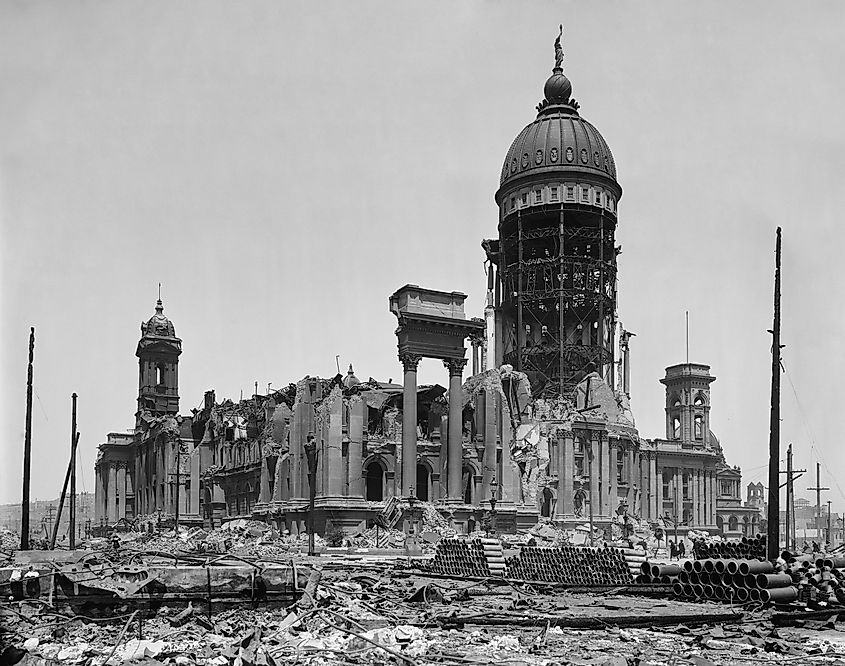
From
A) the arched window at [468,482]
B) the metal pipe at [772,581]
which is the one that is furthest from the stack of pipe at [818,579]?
the arched window at [468,482]

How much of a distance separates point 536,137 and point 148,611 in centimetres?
8006

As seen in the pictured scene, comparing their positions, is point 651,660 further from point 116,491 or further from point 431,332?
point 116,491

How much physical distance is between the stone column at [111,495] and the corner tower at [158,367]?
259 inches

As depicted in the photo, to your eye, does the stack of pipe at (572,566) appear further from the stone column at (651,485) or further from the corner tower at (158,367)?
the corner tower at (158,367)

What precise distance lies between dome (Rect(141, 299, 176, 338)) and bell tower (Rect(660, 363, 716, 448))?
5089 centimetres

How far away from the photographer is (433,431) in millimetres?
68562

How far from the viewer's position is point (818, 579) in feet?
80.6

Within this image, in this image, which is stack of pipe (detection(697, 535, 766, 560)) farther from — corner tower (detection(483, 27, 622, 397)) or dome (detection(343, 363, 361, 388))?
corner tower (detection(483, 27, 622, 397))

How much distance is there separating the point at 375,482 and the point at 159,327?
142 ft

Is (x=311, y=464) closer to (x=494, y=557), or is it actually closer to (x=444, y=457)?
(x=444, y=457)

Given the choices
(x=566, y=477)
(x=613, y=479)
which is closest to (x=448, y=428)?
(x=566, y=477)

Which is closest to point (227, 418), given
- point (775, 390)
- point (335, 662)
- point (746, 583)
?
point (775, 390)

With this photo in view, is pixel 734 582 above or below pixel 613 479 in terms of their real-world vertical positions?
above

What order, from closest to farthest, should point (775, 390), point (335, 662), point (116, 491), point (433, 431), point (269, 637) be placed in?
point (335, 662) < point (269, 637) < point (775, 390) < point (433, 431) < point (116, 491)
